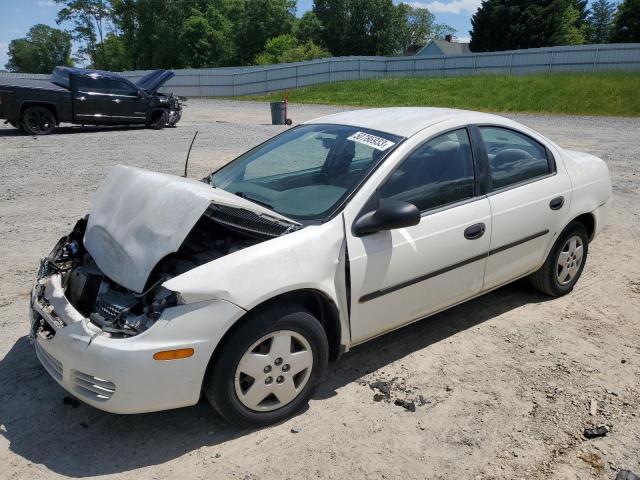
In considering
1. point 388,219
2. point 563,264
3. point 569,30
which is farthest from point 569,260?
point 569,30

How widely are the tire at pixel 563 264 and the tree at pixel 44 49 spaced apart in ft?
372

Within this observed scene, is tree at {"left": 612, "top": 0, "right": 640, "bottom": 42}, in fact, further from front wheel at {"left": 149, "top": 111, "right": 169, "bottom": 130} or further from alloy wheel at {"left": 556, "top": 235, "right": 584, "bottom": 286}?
alloy wheel at {"left": 556, "top": 235, "right": 584, "bottom": 286}

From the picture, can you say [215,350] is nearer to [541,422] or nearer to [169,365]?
[169,365]

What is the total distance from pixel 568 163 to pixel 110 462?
12.8 ft

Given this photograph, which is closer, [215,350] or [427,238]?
[215,350]

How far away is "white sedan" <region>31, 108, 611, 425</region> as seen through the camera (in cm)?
258

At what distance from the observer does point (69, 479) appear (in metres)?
2.54

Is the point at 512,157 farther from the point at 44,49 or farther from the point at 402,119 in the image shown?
the point at 44,49

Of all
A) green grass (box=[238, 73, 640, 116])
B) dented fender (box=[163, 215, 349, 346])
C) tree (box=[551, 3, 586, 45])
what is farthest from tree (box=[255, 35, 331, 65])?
dented fender (box=[163, 215, 349, 346])

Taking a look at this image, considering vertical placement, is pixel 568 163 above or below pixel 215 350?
above

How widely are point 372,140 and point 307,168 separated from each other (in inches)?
21.8

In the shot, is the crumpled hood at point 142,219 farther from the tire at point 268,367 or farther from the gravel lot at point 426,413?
the gravel lot at point 426,413

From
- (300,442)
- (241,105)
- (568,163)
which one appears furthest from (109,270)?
(241,105)

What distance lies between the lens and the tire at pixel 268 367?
105 inches
